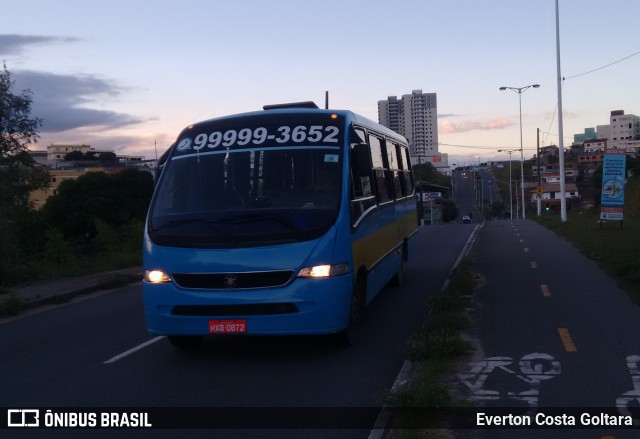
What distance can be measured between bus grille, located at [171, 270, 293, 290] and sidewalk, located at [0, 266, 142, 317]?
637 centimetres

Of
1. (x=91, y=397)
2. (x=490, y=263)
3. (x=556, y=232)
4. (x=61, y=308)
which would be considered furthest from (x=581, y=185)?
(x=91, y=397)

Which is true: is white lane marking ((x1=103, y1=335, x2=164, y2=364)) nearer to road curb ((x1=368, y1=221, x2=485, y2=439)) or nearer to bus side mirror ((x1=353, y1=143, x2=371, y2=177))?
bus side mirror ((x1=353, y1=143, x2=371, y2=177))

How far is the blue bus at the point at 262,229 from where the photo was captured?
7957 mm

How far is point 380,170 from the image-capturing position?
11.8m

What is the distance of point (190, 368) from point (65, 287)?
8.15m

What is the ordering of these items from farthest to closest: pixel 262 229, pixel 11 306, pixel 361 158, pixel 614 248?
pixel 614 248 < pixel 11 306 < pixel 361 158 < pixel 262 229

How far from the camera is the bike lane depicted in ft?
21.1

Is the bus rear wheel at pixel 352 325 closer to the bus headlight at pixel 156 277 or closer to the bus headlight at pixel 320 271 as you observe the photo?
the bus headlight at pixel 320 271

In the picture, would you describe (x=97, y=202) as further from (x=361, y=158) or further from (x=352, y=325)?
(x=352, y=325)

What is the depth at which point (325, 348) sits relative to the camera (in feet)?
29.7

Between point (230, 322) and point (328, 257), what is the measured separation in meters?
1.28

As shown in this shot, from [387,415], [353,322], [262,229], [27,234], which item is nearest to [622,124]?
[27,234]

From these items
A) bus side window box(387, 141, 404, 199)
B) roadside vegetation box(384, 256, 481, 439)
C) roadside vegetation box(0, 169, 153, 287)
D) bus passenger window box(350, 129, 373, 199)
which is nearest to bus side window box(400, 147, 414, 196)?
bus side window box(387, 141, 404, 199)

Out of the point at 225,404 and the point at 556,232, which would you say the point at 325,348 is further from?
the point at 556,232
